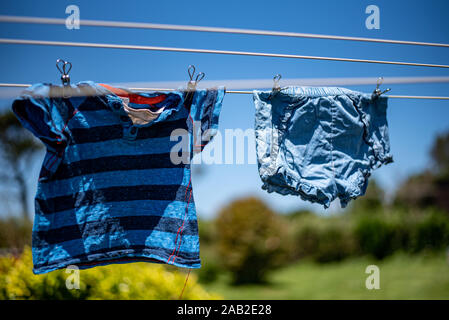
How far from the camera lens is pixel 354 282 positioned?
25.0 feet

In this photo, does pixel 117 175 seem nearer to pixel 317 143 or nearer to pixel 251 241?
pixel 317 143

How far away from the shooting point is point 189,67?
5.81 ft

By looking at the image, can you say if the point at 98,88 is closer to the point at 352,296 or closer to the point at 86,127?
the point at 86,127

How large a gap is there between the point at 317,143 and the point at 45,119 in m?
1.54

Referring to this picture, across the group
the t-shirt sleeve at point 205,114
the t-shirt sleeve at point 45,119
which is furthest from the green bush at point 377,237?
the t-shirt sleeve at point 45,119

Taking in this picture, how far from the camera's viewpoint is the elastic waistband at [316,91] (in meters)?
1.96

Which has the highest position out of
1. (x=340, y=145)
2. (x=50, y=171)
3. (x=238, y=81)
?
(x=238, y=81)

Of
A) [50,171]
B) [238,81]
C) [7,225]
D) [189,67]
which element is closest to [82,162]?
[50,171]

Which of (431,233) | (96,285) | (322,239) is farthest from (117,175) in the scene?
(322,239)

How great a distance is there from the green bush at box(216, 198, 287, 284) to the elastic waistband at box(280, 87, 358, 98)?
6622 mm

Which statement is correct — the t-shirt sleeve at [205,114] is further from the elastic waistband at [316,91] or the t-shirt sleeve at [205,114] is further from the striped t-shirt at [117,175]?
the elastic waistband at [316,91]
